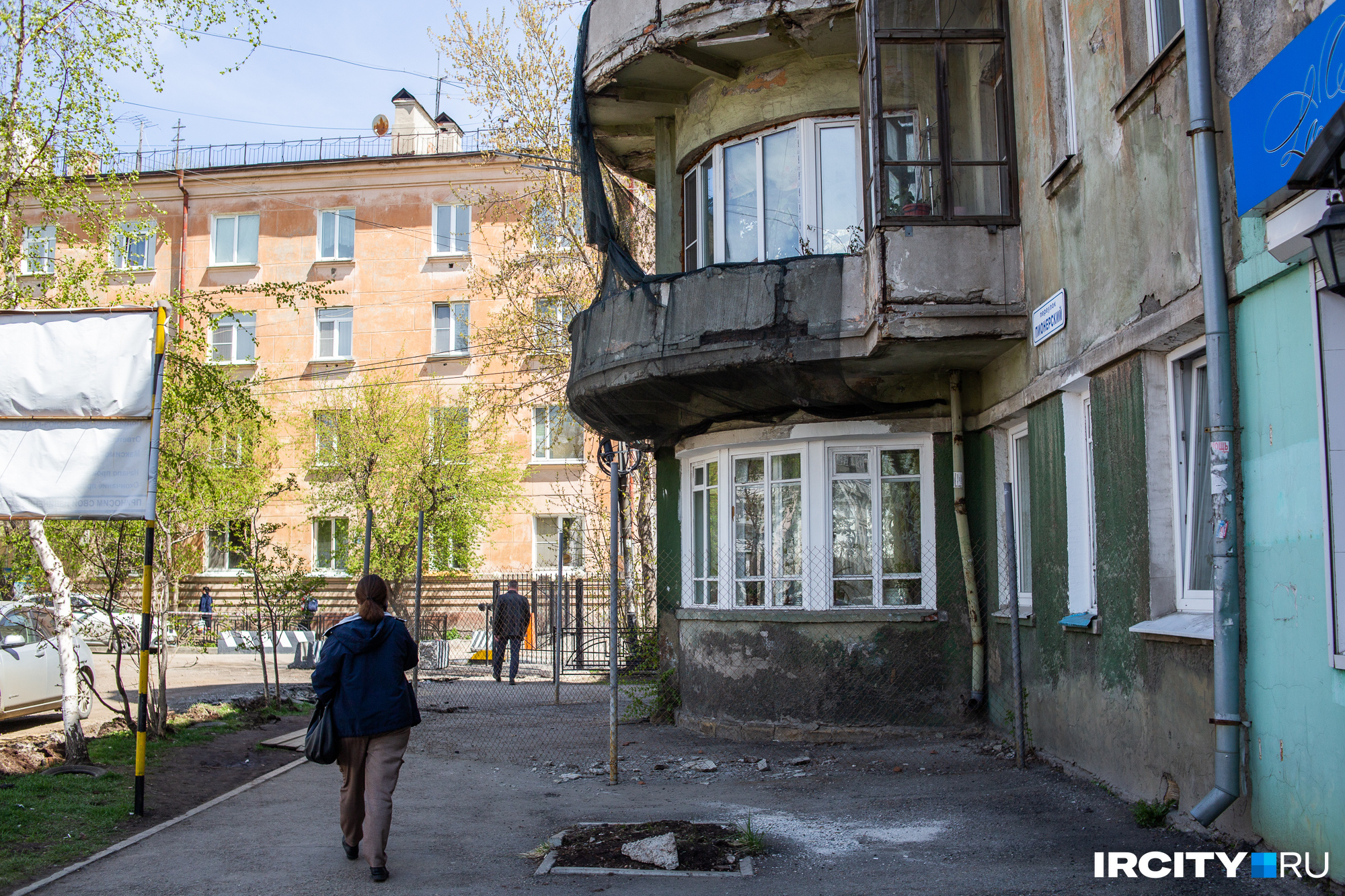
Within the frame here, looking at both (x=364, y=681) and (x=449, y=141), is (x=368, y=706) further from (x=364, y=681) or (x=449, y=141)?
(x=449, y=141)

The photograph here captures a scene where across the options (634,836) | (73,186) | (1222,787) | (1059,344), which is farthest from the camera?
(73,186)

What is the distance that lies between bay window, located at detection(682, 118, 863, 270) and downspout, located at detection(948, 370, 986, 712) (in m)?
1.76

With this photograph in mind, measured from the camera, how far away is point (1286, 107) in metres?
5.02

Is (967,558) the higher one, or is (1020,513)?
(1020,513)

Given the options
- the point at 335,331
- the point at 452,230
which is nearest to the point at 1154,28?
the point at 452,230

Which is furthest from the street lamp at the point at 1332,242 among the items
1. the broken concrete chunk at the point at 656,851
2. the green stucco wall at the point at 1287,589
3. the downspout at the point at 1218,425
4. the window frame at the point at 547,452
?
the window frame at the point at 547,452

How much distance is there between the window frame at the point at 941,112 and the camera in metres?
9.09

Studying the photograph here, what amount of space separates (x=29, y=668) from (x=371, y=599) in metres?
8.50

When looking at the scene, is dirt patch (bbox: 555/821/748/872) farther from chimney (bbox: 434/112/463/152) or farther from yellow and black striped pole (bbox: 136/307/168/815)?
chimney (bbox: 434/112/463/152)

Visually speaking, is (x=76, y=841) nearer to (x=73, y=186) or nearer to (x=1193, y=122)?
(x=73, y=186)

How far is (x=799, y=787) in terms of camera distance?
8664 mm

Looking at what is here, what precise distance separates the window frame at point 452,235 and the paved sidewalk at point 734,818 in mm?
24036

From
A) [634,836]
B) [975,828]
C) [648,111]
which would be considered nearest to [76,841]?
[634,836]

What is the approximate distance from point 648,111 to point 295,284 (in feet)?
14.4
